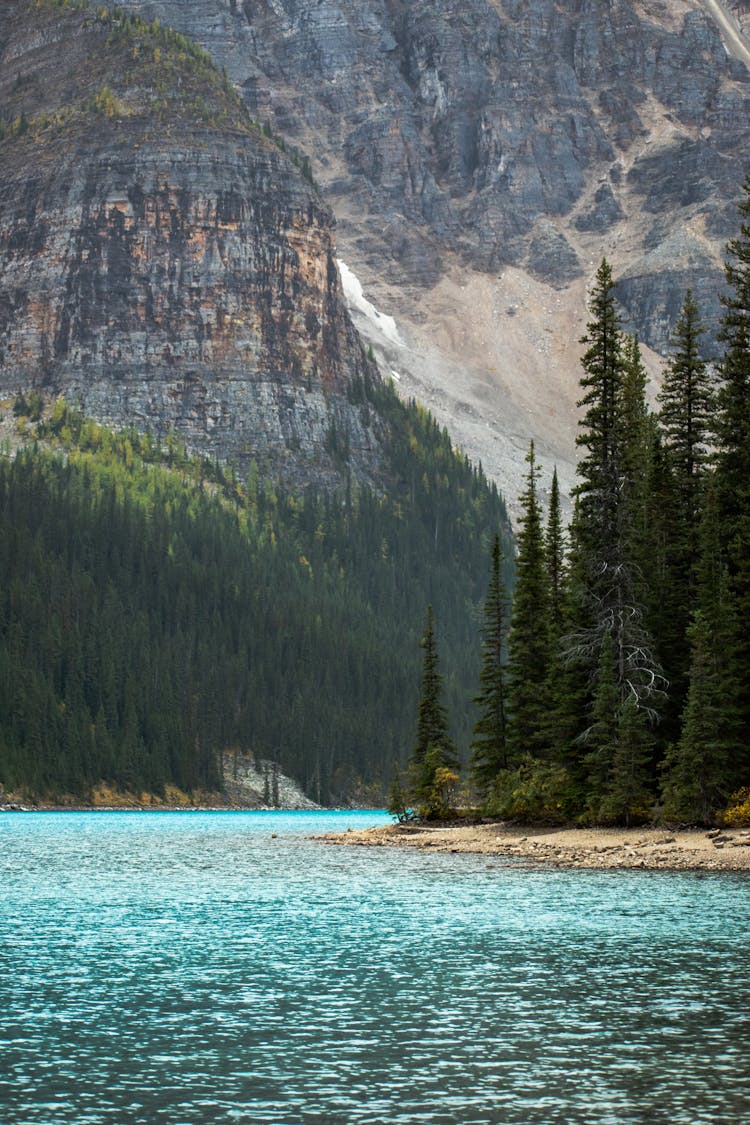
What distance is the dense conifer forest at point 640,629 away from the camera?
6669cm

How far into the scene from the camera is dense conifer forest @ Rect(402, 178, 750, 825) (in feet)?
219

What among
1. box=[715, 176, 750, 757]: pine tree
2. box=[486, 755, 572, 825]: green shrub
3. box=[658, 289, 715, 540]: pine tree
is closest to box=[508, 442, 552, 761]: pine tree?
box=[486, 755, 572, 825]: green shrub

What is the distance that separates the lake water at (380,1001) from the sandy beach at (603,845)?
9.92 ft

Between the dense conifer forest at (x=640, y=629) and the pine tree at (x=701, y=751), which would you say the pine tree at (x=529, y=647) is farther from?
the pine tree at (x=701, y=751)

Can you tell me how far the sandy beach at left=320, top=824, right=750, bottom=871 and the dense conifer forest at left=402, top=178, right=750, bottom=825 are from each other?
1226 mm

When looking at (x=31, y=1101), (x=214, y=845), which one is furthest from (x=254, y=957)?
(x=214, y=845)

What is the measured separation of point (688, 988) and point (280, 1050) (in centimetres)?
987

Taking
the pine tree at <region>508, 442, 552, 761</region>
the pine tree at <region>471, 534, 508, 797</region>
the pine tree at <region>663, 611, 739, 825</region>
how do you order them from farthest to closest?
the pine tree at <region>471, 534, 508, 797</region>, the pine tree at <region>508, 442, 552, 761</region>, the pine tree at <region>663, 611, 739, 825</region>

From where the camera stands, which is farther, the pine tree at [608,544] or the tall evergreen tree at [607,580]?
the pine tree at [608,544]

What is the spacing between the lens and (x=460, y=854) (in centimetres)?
7312

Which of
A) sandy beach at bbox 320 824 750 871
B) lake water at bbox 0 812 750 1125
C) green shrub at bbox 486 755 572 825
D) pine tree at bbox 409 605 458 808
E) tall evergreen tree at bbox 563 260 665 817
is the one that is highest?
tall evergreen tree at bbox 563 260 665 817

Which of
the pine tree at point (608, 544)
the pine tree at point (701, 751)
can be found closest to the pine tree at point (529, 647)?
the pine tree at point (608, 544)

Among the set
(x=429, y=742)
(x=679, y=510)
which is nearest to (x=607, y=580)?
(x=679, y=510)

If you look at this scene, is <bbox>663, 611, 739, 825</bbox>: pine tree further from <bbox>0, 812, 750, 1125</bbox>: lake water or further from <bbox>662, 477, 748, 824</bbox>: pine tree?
<bbox>0, 812, 750, 1125</bbox>: lake water
